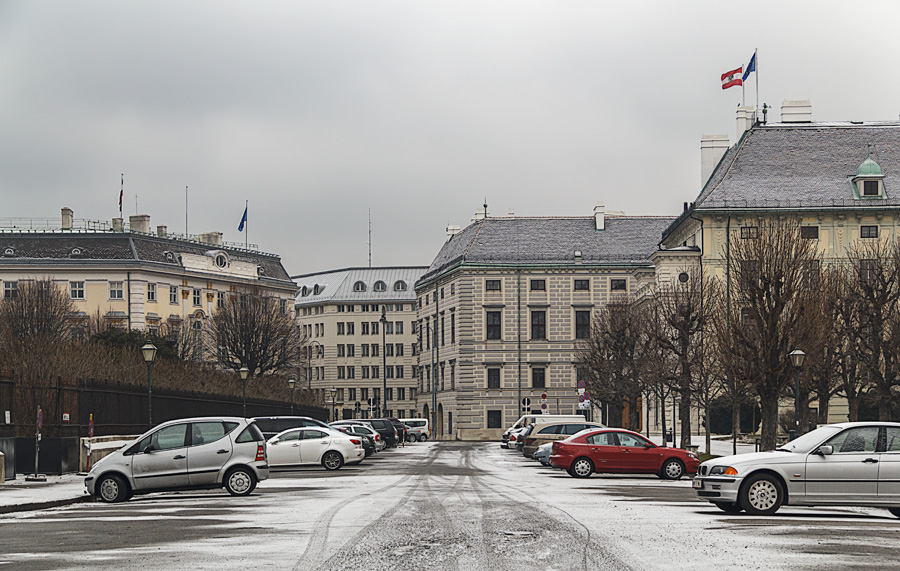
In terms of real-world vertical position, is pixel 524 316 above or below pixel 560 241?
below

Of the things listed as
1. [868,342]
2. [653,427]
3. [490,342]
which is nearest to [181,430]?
[868,342]

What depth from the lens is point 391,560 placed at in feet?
44.6


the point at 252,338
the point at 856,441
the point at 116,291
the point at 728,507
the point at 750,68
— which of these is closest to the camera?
the point at 856,441

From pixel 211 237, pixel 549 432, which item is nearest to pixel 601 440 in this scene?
pixel 549 432

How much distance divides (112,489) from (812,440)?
1348 cm

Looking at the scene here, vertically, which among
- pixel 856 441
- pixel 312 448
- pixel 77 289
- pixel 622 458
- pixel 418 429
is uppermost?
pixel 77 289

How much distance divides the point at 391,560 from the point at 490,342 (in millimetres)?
85065

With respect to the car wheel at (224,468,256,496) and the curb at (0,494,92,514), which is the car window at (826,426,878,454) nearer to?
the car wheel at (224,468,256,496)

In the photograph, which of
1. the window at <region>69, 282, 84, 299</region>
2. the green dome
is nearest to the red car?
the green dome

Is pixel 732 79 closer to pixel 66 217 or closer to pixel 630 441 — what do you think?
pixel 630 441

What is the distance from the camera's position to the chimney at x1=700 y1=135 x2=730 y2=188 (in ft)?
254

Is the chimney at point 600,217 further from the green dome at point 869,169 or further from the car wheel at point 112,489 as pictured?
the car wheel at point 112,489

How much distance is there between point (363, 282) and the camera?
152000 mm

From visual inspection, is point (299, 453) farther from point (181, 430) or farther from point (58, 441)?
point (181, 430)
